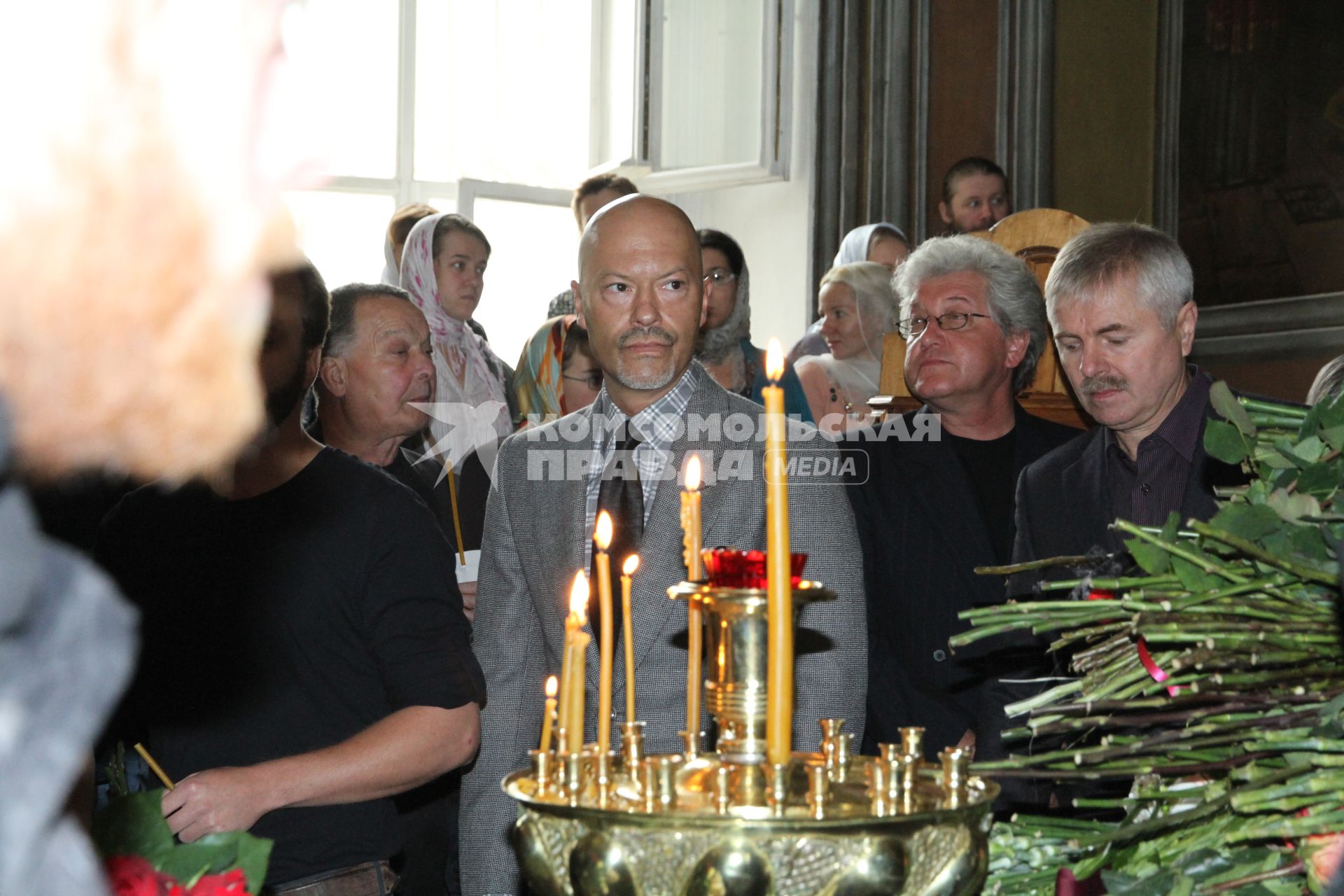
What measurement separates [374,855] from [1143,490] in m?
1.64

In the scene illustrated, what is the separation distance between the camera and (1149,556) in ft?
4.96

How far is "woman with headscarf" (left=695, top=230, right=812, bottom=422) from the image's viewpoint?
481 centimetres

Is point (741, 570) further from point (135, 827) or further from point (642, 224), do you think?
point (642, 224)

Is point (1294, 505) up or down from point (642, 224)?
down

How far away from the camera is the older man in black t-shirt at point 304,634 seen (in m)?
2.09

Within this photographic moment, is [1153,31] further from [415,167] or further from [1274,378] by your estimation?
[415,167]

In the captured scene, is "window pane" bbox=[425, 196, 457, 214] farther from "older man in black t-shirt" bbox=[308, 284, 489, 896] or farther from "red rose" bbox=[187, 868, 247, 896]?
"red rose" bbox=[187, 868, 247, 896]

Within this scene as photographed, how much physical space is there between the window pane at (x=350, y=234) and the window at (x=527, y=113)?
11mm

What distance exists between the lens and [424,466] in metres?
3.89

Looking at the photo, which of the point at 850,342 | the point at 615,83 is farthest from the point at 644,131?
the point at 850,342

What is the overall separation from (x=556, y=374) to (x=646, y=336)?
2098mm

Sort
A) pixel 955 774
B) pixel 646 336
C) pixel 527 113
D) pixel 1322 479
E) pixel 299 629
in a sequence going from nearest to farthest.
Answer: pixel 955 774 → pixel 1322 479 → pixel 299 629 → pixel 646 336 → pixel 527 113

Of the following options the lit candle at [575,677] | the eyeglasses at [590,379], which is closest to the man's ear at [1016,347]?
the eyeglasses at [590,379]

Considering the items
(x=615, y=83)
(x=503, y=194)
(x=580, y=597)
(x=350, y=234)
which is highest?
(x=615, y=83)
